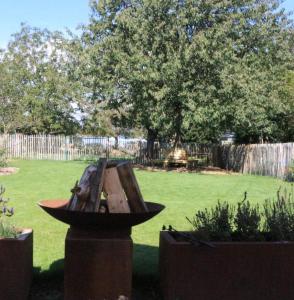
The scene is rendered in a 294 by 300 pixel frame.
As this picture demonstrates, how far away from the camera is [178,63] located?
21.1m

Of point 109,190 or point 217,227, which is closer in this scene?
point 109,190

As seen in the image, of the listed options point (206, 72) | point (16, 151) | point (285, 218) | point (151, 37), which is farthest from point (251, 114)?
point (285, 218)

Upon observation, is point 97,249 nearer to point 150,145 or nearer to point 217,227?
point 217,227

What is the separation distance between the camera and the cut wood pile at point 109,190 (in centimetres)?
400

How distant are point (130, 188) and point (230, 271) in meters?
1.13

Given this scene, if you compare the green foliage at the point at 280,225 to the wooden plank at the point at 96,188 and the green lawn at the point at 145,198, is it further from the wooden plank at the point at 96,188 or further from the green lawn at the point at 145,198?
the wooden plank at the point at 96,188

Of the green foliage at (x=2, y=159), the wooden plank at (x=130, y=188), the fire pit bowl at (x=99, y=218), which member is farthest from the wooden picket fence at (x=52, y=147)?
the fire pit bowl at (x=99, y=218)

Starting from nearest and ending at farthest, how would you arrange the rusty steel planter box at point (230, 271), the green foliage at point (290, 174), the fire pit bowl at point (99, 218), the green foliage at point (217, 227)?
the fire pit bowl at point (99, 218), the rusty steel planter box at point (230, 271), the green foliage at point (217, 227), the green foliage at point (290, 174)

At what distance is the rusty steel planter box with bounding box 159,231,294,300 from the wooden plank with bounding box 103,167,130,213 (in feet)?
1.84

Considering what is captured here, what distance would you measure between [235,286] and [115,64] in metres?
19.5

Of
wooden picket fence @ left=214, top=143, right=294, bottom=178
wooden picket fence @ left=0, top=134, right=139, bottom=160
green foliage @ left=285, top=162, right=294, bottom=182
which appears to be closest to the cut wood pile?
green foliage @ left=285, top=162, right=294, bottom=182

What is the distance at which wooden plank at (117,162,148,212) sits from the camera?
413 cm

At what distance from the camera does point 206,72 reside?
885 inches

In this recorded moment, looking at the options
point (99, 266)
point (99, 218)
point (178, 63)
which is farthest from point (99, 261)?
point (178, 63)
